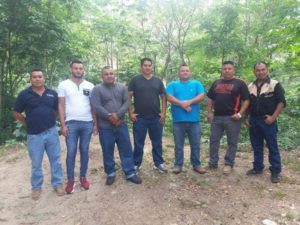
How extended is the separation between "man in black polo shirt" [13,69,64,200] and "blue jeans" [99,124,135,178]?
787mm

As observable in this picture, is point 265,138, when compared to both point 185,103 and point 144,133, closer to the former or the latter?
point 185,103

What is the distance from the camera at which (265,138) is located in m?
5.32

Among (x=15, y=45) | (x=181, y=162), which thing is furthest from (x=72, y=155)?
(x=15, y=45)

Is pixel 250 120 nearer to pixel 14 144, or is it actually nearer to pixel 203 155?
pixel 203 155

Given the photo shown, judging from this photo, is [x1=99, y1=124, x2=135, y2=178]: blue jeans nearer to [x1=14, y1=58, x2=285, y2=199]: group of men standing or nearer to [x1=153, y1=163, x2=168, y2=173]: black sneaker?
[x1=14, y1=58, x2=285, y2=199]: group of men standing

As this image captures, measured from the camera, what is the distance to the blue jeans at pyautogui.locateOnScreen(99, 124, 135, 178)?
511 centimetres

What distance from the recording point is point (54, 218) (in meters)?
4.43

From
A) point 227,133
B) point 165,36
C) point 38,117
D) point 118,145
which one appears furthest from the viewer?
point 165,36

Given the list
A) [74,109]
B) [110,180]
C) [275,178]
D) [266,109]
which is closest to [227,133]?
[266,109]

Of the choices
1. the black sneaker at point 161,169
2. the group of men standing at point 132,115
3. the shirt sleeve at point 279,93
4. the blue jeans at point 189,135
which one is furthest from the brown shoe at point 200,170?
the shirt sleeve at point 279,93

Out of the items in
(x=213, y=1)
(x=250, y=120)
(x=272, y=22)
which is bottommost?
(x=250, y=120)

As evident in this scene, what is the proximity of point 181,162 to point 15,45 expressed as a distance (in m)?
6.68

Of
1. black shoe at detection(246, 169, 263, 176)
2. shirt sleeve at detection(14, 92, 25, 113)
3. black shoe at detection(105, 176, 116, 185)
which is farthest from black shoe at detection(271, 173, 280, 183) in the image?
shirt sleeve at detection(14, 92, 25, 113)

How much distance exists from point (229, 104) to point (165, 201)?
2016 millimetres
